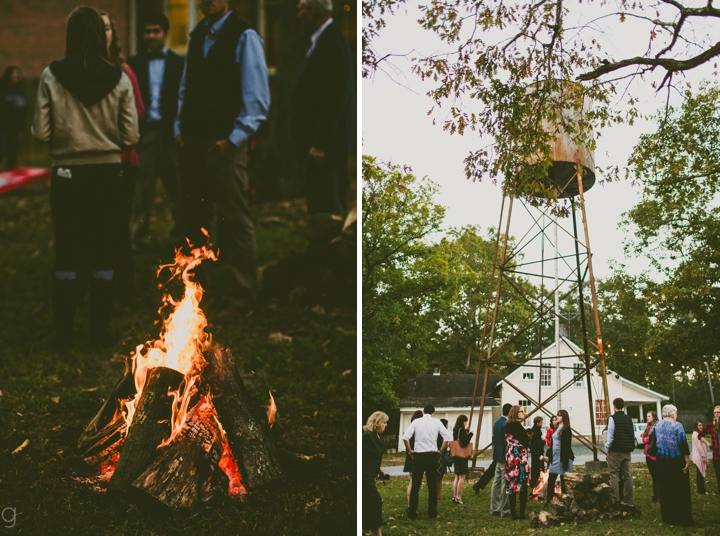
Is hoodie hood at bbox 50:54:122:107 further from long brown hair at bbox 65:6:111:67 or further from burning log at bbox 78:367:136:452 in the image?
burning log at bbox 78:367:136:452

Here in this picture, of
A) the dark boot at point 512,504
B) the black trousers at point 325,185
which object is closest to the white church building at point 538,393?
the dark boot at point 512,504

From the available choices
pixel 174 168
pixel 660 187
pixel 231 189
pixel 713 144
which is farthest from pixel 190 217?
pixel 713 144

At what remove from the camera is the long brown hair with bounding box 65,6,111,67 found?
5.67 meters

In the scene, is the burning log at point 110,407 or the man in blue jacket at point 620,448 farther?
the man in blue jacket at point 620,448

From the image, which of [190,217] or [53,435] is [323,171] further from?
[53,435]

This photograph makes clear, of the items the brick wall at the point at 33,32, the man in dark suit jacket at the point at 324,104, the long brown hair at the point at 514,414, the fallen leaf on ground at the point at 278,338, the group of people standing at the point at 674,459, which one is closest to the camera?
the group of people standing at the point at 674,459

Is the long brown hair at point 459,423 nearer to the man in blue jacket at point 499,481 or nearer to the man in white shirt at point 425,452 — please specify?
the man in white shirt at point 425,452

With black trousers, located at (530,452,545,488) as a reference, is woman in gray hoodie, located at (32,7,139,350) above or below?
above

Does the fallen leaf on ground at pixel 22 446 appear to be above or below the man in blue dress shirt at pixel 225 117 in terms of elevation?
below

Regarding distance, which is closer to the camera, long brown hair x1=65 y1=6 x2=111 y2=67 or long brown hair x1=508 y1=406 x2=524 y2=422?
long brown hair x1=508 y1=406 x2=524 y2=422

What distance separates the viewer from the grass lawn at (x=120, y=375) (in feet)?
13.8

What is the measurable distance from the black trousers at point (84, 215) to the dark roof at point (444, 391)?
2.80 metres

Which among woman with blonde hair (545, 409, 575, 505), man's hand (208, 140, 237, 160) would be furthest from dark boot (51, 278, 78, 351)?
woman with blonde hair (545, 409, 575, 505)

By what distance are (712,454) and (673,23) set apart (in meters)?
3.52
